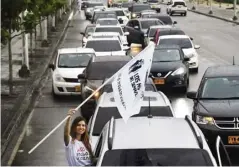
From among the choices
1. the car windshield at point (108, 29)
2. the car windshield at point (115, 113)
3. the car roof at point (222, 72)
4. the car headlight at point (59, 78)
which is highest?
the car roof at point (222, 72)

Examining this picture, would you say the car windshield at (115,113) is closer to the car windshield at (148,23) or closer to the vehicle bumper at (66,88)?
the vehicle bumper at (66,88)

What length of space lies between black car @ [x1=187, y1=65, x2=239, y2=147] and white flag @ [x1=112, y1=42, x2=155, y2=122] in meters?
3.90

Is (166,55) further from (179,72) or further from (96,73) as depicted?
(96,73)

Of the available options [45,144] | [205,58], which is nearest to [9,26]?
[45,144]

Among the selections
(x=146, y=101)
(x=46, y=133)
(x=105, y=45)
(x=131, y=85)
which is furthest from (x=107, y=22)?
(x=131, y=85)

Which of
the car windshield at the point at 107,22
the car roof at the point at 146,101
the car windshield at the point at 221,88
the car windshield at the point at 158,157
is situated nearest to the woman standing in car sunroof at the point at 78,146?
the car windshield at the point at 158,157

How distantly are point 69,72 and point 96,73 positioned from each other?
307 centimetres

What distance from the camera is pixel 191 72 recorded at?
87.0ft

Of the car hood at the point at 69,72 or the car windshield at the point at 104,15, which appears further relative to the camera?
the car windshield at the point at 104,15

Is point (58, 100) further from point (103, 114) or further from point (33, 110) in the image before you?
point (103, 114)

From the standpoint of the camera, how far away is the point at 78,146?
337 inches

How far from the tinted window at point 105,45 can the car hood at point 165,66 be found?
4650 mm

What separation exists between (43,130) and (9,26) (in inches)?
118

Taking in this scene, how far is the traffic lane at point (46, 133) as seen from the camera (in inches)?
509
